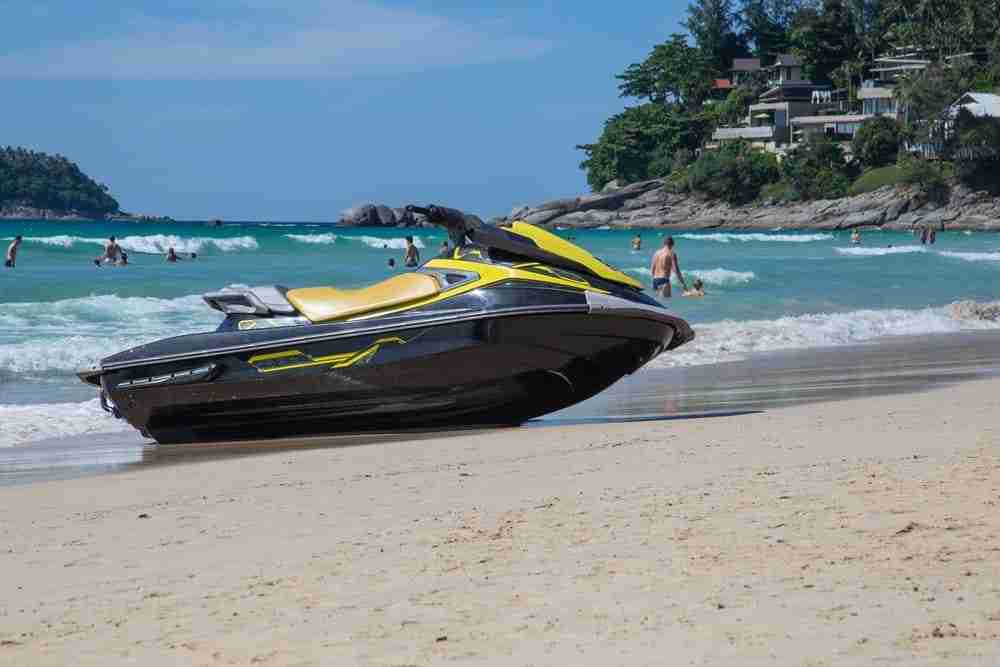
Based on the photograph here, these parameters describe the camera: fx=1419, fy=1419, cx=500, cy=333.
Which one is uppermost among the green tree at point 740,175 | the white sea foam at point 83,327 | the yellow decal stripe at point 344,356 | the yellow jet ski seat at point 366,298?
the green tree at point 740,175

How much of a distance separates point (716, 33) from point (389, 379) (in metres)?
129

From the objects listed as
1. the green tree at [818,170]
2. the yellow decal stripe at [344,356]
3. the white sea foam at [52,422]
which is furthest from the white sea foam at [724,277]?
the green tree at [818,170]

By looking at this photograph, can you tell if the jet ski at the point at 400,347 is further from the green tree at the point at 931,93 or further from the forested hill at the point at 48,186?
the forested hill at the point at 48,186

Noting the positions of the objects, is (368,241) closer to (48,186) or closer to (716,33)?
(716,33)

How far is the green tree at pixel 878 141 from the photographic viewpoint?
10519 cm

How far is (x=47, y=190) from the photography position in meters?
186

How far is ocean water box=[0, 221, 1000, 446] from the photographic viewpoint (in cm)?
1331

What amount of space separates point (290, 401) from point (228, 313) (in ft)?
2.33

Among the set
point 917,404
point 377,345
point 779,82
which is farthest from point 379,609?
point 779,82

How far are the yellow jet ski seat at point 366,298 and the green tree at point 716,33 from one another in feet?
415

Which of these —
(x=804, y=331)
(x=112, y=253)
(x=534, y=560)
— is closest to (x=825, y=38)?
(x=112, y=253)

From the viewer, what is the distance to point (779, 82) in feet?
398

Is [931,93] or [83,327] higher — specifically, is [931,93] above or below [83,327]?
above

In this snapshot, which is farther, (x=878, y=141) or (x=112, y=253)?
(x=878, y=141)
